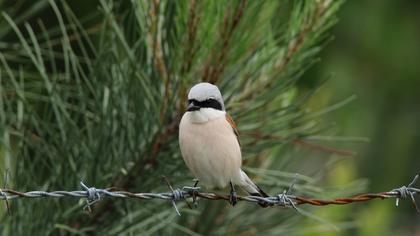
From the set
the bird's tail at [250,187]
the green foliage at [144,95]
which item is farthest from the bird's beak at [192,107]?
the bird's tail at [250,187]

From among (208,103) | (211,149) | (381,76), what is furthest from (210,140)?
(381,76)

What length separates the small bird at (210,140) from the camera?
320 centimetres

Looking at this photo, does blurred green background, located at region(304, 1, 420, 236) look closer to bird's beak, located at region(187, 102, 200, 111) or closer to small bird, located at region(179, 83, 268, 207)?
small bird, located at region(179, 83, 268, 207)

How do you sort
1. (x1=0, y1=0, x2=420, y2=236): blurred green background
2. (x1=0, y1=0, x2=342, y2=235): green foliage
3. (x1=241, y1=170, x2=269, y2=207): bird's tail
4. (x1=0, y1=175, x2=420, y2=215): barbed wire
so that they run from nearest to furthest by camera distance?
(x1=0, y1=175, x2=420, y2=215): barbed wire
(x1=0, y1=0, x2=342, y2=235): green foliage
(x1=241, y1=170, x2=269, y2=207): bird's tail
(x1=0, y1=0, x2=420, y2=236): blurred green background

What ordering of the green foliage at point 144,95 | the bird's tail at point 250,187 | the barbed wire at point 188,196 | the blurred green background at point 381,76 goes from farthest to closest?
1. the blurred green background at point 381,76
2. the bird's tail at point 250,187
3. the green foliage at point 144,95
4. the barbed wire at point 188,196

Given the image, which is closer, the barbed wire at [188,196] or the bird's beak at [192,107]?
the barbed wire at [188,196]

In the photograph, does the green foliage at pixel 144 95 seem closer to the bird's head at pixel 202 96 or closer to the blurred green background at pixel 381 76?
the bird's head at pixel 202 96

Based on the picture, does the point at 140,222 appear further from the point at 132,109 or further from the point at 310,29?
the point at 310,29

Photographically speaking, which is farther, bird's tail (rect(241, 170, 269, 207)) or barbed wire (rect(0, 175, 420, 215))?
bird's tail (rect(241, 170, 269, 207))

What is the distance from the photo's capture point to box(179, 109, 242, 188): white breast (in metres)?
3.25

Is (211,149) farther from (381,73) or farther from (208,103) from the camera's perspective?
(381,73)

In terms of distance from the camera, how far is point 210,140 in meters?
3.36

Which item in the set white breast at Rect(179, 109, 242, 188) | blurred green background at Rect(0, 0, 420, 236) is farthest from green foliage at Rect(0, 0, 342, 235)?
blurred green background at Rect(0, 0, 420, 236)

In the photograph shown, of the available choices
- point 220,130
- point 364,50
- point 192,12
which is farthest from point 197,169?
point 364,50
